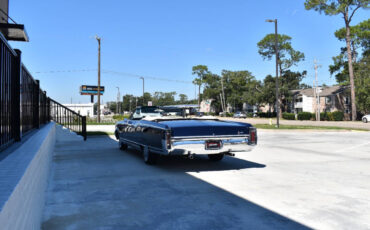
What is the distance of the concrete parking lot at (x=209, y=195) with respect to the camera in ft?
13.2

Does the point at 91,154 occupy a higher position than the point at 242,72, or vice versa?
the point at 242,72

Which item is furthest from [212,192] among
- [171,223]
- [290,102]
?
[290,102]

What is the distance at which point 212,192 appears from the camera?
17.8 ft

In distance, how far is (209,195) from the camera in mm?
Answer: 5238

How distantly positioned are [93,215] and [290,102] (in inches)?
2890

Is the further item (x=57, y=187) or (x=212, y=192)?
(x=57, y=187)

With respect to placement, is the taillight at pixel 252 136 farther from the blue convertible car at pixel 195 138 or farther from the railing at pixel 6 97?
the railing at pixel 6 97

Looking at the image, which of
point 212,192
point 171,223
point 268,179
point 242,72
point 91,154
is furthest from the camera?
point 242,72

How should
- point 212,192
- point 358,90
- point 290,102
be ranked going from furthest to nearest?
point 290,102 < point 358,90 < point 212,192

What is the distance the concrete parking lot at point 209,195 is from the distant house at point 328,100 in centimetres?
5525

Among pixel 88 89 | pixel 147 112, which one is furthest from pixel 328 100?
pixel 147 112

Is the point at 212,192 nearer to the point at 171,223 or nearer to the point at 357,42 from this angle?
the point at 171,223

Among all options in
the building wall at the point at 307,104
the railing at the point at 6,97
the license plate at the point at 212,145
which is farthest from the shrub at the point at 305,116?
the railing at the point at 6,97

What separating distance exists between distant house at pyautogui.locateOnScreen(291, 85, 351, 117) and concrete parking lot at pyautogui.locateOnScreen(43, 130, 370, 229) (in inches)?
2175
